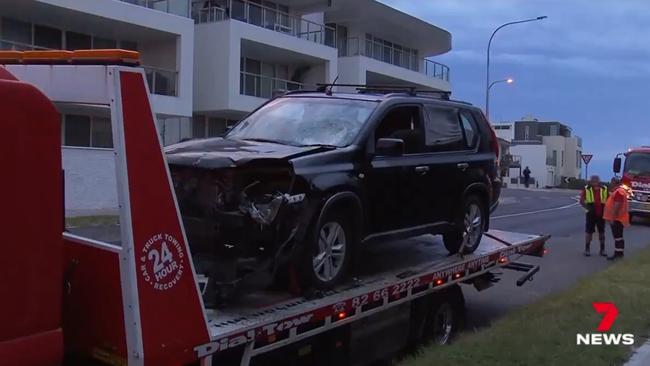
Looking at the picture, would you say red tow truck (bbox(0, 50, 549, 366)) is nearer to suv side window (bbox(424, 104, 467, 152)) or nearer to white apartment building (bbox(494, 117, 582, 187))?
suv side window (bbox(424, 104, 467, 152))

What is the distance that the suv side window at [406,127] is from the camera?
6.54m

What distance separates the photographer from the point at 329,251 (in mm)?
5477

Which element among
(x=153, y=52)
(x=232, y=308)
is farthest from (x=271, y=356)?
(x=153, y=52)

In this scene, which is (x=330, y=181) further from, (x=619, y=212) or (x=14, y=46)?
(x=14, y=46)

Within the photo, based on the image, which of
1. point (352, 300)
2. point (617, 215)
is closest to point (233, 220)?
point (352, 300)

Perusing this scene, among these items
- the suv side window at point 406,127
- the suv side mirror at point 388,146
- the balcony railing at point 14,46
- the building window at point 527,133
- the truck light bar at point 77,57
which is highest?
the building window at point 527,133

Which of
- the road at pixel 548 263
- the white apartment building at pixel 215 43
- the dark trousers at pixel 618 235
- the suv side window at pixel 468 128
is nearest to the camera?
the suv side window at pixel 468 128

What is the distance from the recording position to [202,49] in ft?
88.7

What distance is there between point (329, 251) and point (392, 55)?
35.4 meters

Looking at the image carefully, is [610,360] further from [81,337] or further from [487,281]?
[81,337]

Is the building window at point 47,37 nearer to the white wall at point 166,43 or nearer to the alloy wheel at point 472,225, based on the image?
the white wall at point 166,43

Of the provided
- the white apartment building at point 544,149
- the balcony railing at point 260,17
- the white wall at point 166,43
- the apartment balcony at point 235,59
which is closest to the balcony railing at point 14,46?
the white wall at point 166,43

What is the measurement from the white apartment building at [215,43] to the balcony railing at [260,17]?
0.05 meters

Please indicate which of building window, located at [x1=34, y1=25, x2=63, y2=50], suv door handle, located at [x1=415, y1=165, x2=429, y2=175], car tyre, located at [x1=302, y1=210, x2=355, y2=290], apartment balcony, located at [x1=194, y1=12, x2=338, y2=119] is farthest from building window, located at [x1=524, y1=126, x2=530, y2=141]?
car tyre, located at [x1=302, y1=210, x2=355, y2=290]
